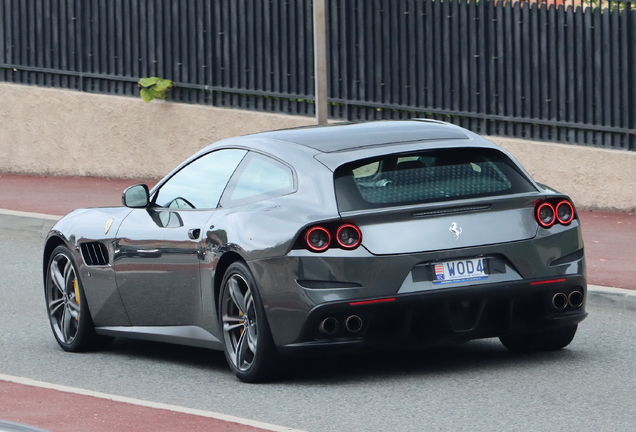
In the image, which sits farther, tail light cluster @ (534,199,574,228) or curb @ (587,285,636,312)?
curb @ (587,285,636,312)

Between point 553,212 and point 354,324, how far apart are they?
135cm

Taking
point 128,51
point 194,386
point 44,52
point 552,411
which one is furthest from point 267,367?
point 44,52

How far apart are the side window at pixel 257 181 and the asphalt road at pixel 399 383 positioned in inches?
42.2

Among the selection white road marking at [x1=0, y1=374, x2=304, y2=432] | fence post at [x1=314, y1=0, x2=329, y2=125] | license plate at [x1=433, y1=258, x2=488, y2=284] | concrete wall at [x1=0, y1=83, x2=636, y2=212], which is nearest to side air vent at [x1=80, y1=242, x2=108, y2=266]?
white road marking at [x1=0, y1=374, x2=304, y2=432]

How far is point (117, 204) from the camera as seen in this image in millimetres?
16375

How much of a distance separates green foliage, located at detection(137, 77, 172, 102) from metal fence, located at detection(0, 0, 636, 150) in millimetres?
185

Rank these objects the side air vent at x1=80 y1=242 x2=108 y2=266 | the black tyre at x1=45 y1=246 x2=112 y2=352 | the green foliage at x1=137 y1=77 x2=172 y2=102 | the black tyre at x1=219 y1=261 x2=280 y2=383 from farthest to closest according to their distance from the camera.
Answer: the green foliage at x1=137 y1=77 x2=172 y2=102 → the black tyre at x1=45 y1=246 x2=112 y2=352 → the side air vent at x1=80 y1=242 x2=108 y2=266 → the black tyre at x1=219 y1=261 x2=280 y2=383

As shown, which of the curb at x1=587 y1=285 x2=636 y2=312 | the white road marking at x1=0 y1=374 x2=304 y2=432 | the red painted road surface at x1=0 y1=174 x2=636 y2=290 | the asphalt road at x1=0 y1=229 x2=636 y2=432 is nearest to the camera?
the white road marking at x1=0 y1=374 x2=304 y2=432

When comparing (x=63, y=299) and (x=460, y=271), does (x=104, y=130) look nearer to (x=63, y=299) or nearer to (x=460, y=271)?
(x=63, y=299)

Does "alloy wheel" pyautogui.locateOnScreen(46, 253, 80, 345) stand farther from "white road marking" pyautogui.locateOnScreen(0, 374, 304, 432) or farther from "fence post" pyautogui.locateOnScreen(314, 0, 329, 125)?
"fence post" pyautogui.locateOnScreen(314, 0, 329, 125)

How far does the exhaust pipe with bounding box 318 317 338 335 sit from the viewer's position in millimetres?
7000

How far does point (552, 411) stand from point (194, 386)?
2187 millimetres

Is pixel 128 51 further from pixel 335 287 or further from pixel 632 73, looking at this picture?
pixel 335 287

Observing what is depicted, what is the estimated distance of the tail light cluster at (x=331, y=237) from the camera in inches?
275
